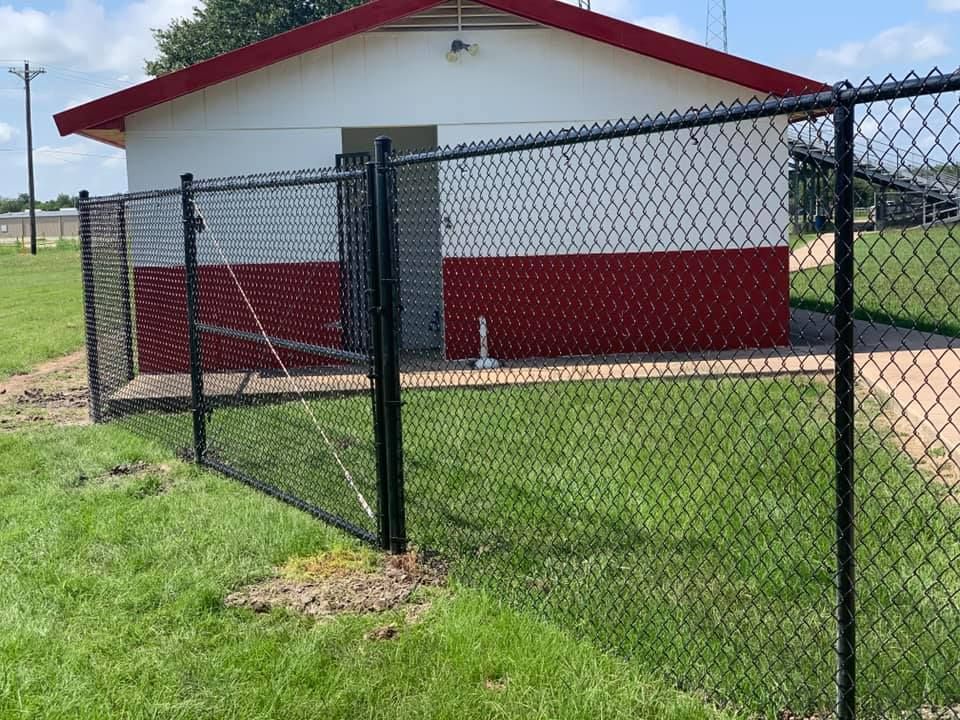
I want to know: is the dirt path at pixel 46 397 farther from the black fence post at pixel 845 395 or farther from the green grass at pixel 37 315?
the black fence post at pixel 845 395

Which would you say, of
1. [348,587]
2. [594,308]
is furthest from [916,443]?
[348,587]

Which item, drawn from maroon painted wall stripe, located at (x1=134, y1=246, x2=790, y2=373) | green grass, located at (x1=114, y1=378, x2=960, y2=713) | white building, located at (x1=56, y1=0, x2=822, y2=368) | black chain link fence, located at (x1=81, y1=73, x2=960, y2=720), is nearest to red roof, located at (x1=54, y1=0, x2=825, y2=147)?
white building, located at (x1=56, y1=0, x2=822, y2=368)

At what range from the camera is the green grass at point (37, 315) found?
13.1m

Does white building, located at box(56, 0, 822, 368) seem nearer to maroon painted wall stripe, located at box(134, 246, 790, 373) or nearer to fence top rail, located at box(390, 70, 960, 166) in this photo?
maroon painted wall stripe, located at box(134, 246, 790, 373)

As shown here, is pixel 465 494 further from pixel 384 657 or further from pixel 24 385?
pixel 24 385

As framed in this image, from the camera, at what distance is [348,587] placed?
4.50 metres

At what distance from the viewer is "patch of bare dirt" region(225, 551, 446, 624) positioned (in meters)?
4.31

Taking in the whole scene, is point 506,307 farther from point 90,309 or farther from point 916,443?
point 916,443

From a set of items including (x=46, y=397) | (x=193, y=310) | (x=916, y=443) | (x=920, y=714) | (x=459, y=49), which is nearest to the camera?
(x=920, y=714)

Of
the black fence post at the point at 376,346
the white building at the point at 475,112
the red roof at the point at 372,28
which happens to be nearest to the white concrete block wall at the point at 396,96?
the white building at the point at 475,112

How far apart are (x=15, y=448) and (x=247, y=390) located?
200 cm

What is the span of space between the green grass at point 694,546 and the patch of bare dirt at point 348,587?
0.26 m

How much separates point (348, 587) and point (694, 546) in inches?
65.5

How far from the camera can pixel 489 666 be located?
365cm
